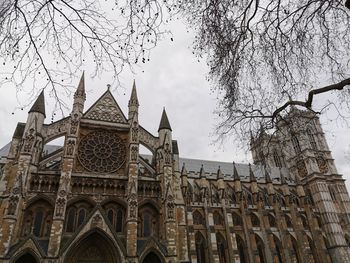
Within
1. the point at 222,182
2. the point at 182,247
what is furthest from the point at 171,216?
the point at 222,182

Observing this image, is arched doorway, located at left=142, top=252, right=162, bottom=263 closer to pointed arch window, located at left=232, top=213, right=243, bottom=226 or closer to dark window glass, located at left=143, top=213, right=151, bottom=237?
dark window glass, located at left=143, top=213, right=151, bottom=237

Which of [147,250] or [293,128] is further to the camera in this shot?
[147,250]

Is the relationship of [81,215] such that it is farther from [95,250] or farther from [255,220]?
[255,220]

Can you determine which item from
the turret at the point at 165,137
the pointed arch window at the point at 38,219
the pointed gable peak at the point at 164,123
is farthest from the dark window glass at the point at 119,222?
the pointed gable peak at the point at 164,123

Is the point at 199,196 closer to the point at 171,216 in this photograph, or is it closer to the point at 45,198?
the point at 171,216

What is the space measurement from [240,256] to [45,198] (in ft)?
85.5

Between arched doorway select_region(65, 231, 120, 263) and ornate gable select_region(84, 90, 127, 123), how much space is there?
10.5 meters

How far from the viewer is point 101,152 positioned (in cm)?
2388

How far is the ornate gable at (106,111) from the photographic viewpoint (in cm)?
2587

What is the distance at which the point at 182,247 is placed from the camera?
21594 millimetres

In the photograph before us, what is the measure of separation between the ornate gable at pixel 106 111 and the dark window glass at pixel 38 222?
29.7 feet

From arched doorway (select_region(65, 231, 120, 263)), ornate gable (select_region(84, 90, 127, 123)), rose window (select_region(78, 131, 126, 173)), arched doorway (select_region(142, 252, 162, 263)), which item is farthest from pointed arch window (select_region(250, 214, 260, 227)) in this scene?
arched doorway (select_region(65, 231, 120, 263))

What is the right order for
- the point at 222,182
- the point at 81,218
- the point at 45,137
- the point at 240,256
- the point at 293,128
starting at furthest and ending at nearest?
the point at 222,182 → the point at 240,256 → the point at 45,137 → the point at 81,218 → the point at 293,128

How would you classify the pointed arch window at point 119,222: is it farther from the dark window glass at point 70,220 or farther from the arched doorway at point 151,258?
the dark window glass at point 70,220
